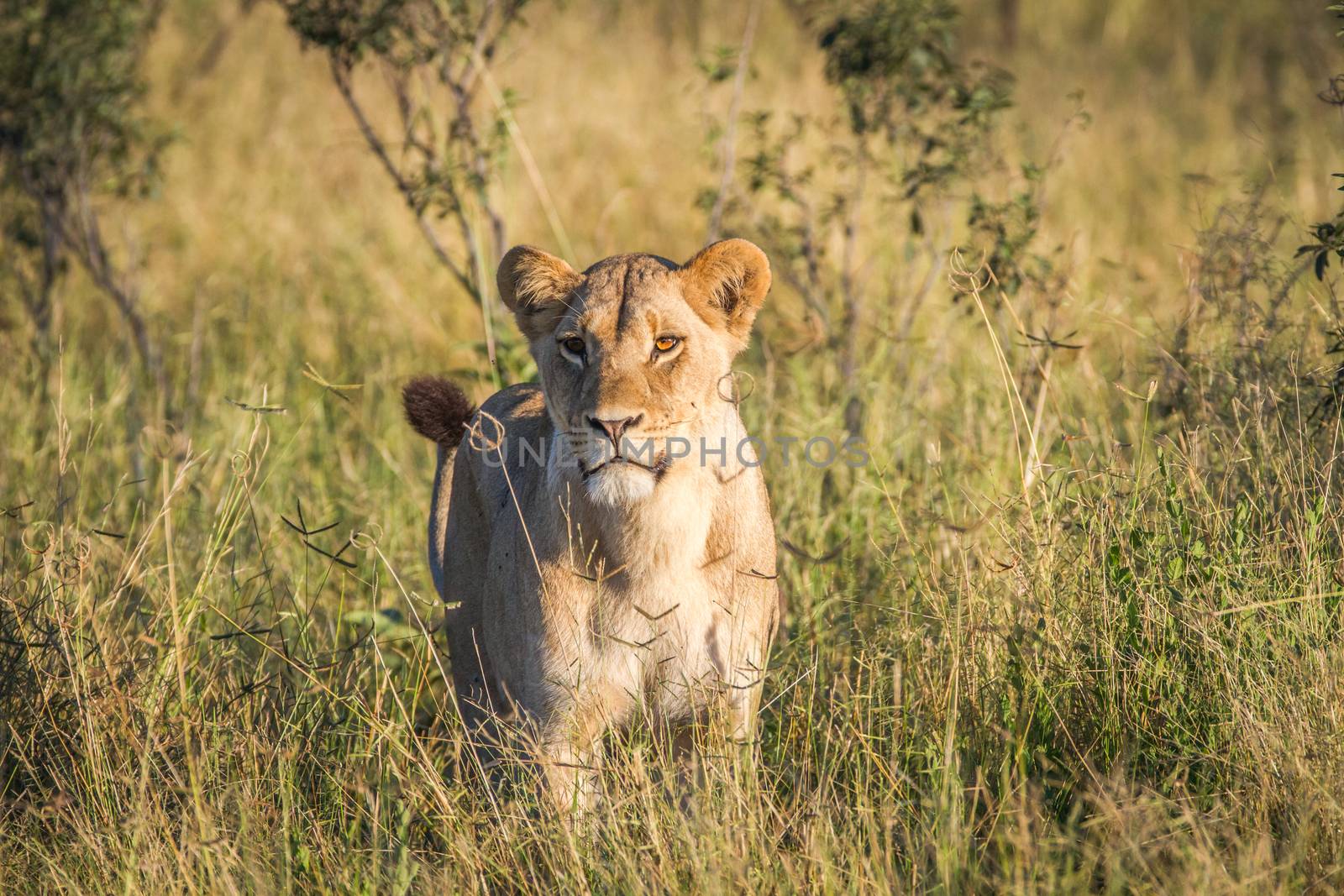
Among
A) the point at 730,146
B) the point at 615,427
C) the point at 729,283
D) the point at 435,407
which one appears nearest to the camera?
the point at 615,427

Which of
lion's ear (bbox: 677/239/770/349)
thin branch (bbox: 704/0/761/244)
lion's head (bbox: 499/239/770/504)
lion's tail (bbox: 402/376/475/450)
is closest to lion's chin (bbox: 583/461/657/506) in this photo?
lion's head (bbox: 499/239/770/504)

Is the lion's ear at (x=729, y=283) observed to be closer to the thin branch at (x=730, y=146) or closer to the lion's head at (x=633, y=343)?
the lion's head at (x=633, y=343)

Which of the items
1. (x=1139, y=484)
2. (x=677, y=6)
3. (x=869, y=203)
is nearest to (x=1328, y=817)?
(x=1139, y=484)

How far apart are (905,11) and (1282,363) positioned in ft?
7.46

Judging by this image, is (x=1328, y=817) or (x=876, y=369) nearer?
(x=1328, y=817)

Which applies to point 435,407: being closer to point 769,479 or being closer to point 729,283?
point 729,283

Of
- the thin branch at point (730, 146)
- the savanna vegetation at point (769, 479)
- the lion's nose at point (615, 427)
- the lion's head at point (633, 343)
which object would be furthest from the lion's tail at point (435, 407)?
the thin branch at point (730, 146)

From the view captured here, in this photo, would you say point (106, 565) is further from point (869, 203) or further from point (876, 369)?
point (869, 203)

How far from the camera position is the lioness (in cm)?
314

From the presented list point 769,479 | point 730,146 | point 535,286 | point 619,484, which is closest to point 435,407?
point 535,286

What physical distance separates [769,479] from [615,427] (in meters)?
2.18

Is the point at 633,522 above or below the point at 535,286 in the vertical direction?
below

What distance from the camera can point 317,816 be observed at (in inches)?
130

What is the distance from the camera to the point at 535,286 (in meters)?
3.50
